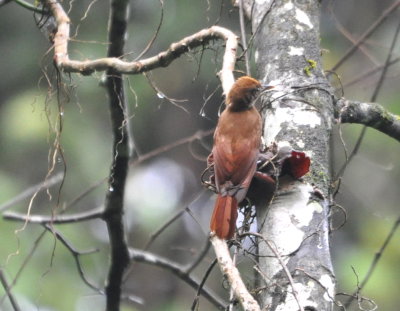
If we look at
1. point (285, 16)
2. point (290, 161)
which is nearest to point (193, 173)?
point (285, 16)

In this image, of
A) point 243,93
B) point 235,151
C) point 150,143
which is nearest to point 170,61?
point 243,93

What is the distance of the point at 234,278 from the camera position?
2.20 m

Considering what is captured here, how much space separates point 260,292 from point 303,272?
0.51 ft

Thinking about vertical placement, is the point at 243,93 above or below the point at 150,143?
above

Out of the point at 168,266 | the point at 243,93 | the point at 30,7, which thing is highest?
the point at 30,7

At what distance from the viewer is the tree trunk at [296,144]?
2629mm

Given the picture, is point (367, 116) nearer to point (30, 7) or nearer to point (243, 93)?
point (243, 93)

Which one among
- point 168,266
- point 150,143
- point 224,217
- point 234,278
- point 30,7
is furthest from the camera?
point 150,143

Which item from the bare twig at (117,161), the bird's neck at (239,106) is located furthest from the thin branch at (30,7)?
the bird's neck at (239,106)

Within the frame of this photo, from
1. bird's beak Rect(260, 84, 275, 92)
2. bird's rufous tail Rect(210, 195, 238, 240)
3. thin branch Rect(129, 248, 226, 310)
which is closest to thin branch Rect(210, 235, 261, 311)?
bird's rufous tail Rect(210, 195, 238, 240)

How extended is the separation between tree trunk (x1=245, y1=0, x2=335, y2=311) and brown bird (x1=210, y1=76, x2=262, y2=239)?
79mm

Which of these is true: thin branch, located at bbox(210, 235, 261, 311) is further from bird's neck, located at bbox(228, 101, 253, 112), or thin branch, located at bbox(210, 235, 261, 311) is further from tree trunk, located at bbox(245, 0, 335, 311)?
bird's neck, located at bbox(228, 101, 253, 112)

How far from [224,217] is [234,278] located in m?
0.58

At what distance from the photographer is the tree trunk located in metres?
2.63
